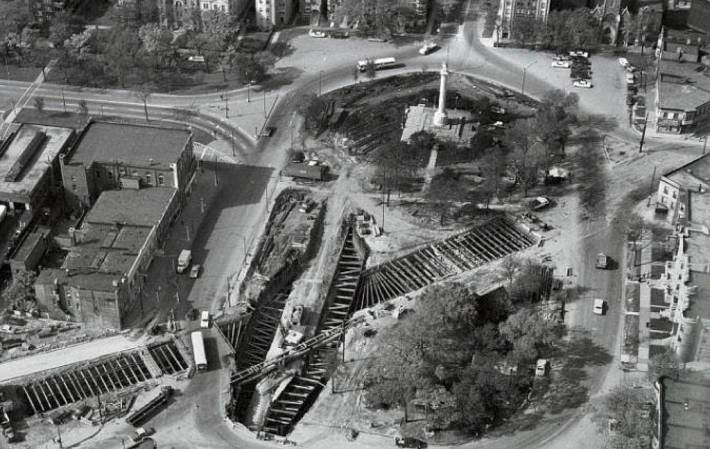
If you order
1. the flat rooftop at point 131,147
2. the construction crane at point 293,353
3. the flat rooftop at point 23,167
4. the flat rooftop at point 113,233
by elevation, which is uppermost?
the flat rooftop at point 131,147

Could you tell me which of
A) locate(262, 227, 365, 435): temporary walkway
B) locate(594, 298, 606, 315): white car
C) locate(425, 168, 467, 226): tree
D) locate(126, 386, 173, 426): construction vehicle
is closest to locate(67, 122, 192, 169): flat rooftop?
locate(262, 227, 365, 435): temporary walkway

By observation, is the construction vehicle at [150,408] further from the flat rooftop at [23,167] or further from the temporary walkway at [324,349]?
the flat rooftop at [23,167]

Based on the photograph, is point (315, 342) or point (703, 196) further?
point (703, 196)

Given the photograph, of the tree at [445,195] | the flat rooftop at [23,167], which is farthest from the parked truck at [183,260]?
the tree at [445,195]

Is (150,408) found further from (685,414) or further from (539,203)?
(539,203)

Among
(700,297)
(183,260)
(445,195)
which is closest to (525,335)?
(700,297)

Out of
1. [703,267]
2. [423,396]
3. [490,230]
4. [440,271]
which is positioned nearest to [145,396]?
[423,396]

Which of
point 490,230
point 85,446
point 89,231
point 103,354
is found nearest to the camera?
point 85,446

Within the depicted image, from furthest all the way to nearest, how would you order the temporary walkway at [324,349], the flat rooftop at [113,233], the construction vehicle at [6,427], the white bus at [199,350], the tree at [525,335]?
the flat rooftop at [113,233], the white bus at [199,350], the tree at [525,335], the temporary walkway at [324,349], the construction vehicle at [6,427]

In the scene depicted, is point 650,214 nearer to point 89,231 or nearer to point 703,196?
point 703,196
